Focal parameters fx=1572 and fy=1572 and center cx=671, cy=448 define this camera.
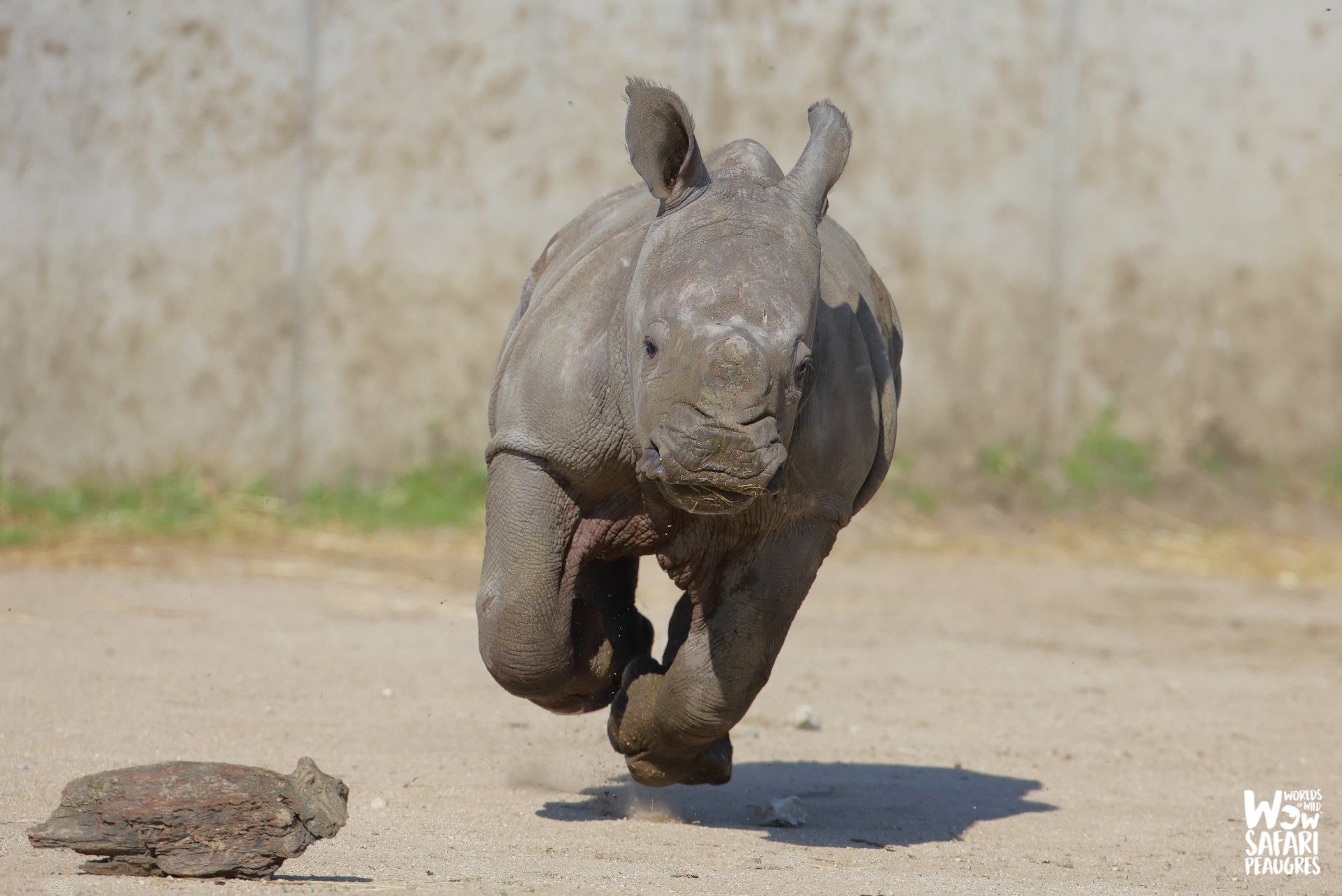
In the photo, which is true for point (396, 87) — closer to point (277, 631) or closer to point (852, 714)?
point (277, 631)

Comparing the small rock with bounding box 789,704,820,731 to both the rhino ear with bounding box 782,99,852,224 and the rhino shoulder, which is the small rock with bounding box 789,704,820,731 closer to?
the rhino shoulder

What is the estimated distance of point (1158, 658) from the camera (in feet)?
→ 25.0

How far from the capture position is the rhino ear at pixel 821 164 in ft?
12.6

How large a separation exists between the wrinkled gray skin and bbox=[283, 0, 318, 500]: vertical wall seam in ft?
18.9

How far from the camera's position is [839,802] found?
16.2 feet

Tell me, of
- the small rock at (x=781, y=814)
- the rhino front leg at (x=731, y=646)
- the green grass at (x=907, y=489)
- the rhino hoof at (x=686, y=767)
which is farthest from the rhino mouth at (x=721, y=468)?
the green grass at (x=907, y=489)

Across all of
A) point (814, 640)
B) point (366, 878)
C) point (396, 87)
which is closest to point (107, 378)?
point (396, 87)

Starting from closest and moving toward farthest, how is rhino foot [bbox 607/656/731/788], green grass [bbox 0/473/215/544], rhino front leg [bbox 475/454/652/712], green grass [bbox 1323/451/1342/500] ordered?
rhino front leg [bbox 475/454/652/712] < rhino foot [bbox 607/656/731/788] < green grass [bbox 0/473/215/544] < green grass [bbox 1323/451/1342/500]

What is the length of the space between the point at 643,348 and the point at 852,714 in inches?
125

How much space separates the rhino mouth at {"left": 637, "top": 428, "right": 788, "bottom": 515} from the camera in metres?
3.19

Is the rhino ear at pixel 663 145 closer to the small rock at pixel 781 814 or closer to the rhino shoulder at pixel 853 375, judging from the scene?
the rhino shoulder at pixel 853 375

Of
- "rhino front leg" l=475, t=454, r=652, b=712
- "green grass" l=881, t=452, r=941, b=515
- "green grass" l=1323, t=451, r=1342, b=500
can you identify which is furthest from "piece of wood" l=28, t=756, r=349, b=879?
"green grass" l=1323, t=451, r=1342, b=500

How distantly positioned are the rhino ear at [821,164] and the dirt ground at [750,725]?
1626 mm

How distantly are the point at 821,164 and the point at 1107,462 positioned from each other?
7693 mm
